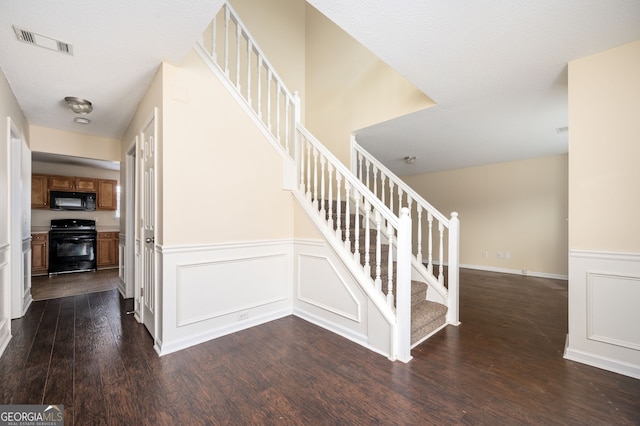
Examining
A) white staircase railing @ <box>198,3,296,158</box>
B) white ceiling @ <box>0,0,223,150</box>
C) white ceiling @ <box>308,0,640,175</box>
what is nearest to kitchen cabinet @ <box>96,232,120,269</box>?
white ceiling @ <box>0,0,223,150</box>

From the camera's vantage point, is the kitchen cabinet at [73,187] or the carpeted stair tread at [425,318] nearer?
the carpeted stair tread at [425,318]

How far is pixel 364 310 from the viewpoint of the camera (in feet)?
7.95

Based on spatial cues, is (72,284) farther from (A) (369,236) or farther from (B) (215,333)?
(A) (369,236)

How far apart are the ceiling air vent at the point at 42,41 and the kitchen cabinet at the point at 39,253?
516 cm

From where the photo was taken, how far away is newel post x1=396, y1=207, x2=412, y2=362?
2.15 metres

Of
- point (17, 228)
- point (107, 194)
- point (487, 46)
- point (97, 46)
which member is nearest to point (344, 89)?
point (487, 46)

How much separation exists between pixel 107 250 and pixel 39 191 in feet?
5.48

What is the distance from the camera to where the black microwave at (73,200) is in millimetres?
5562

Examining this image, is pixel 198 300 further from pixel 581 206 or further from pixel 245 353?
pixel 581 206

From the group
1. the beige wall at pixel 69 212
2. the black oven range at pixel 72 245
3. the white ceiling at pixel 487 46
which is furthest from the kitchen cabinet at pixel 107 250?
the white ceiling at pixel 487 46

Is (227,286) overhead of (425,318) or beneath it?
overhead

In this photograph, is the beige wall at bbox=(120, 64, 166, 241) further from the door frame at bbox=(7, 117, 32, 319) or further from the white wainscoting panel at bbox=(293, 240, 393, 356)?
the white wainscoting panel at bbox=(293, 240, 393, 356)

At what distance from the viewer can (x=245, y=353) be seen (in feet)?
7.45

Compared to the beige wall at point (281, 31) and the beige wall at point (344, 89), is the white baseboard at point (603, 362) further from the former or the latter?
the beige wall at point (281, 31)
